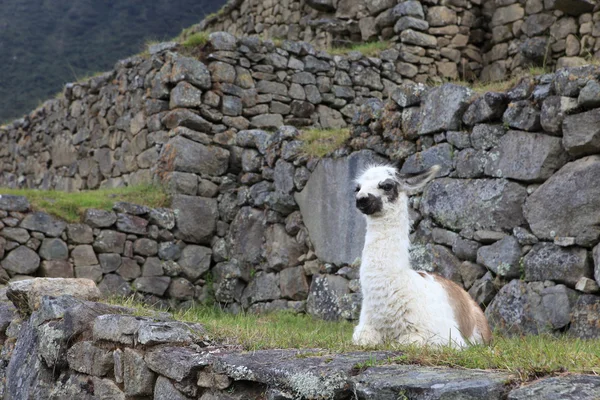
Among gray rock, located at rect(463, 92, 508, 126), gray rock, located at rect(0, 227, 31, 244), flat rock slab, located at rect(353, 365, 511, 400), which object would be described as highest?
gray rock, located at rect(463, 92, 508, 126)

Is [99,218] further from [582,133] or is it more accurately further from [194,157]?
[582,133]

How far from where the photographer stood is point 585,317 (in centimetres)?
539

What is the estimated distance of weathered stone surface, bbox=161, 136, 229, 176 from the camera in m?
9.85

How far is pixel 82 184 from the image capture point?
1251 centimetres

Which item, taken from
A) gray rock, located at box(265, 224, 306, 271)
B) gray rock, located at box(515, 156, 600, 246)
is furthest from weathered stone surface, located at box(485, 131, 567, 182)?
gray rock, located at box(265, 224, 306, 271)

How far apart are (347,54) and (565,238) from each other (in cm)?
611

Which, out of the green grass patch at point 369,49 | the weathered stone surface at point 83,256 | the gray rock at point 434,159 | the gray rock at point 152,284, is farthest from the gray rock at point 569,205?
the green grass patch at point 369,49

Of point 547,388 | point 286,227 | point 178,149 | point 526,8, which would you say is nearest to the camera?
point 547,388

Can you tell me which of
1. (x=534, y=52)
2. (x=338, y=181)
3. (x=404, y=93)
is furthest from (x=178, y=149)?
(x=534, y=52)

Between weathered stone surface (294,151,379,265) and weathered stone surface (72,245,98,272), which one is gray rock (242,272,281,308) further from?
weathered stone surface (72,245,98,272)

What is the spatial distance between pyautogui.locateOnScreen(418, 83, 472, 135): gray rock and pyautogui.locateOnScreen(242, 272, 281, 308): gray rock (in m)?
2.88

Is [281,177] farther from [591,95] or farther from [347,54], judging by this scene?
[591,95]

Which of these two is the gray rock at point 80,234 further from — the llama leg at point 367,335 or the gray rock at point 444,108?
the llama leg at point 367,335

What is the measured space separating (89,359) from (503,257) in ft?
11.5
